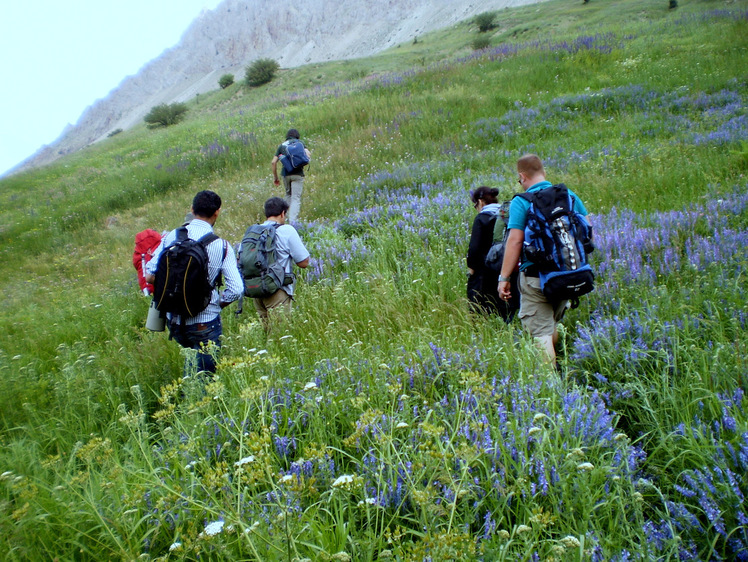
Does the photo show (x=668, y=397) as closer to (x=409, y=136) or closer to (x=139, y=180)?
(x=409, y=136)

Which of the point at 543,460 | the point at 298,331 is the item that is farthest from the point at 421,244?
the point at 543,460

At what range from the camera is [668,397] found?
2.63 meters

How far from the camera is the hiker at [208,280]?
14.0 feet

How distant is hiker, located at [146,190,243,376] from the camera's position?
4.25 m

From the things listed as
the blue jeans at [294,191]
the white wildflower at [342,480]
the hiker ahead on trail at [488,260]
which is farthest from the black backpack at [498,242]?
the blue jeans at [294,191]

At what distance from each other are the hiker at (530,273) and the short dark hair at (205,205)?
9.12ft

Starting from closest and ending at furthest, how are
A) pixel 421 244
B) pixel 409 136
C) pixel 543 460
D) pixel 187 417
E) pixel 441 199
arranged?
pixel 543 460 < pixel 187 417 < pixel 421 244 < pixel 441 199 < pixel 409 136

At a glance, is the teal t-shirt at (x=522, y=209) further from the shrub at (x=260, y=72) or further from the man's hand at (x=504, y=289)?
the shrub at (x=260, y=72)

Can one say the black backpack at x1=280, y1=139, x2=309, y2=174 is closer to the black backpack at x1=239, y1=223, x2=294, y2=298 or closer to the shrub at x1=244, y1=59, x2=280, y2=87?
the black backpack at x1=239, y1=223, x2=294, y2=298

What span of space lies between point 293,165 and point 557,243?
7.19 m

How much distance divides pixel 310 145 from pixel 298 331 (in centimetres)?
1120

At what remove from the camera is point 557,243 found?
351cm

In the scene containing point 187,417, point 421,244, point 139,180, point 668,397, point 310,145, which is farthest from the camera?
point 139,180

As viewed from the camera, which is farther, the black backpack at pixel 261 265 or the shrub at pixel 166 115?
the shrub at pixel 166 115
